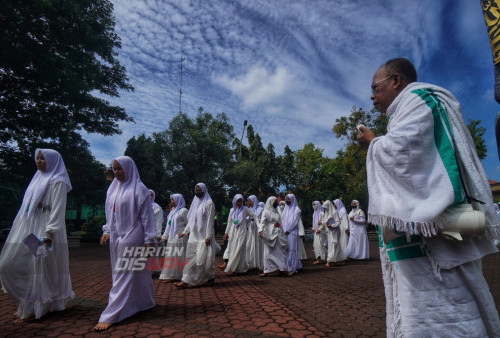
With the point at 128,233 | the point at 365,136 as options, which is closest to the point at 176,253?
the point at 128,233

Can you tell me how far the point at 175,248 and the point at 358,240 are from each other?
23.3ft

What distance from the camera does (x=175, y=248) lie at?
24.1 feet

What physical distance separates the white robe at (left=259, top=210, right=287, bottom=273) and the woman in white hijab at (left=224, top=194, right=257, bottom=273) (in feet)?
2.46

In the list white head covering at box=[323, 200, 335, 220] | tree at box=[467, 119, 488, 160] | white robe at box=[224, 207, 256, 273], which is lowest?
white robe at box=[224, 207, 256, 273]

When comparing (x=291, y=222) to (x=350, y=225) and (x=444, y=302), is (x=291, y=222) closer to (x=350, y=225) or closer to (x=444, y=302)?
(x=350, y=225)

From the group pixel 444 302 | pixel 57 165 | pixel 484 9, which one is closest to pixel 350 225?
pixel 484 9

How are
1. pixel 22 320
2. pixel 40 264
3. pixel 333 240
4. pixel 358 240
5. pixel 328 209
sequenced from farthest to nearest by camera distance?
pixel 358 240 → pixel 328 209 → pixel 333 240 → pixel 40 264 → pixel 22 320

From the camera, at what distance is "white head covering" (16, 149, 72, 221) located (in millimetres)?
4191

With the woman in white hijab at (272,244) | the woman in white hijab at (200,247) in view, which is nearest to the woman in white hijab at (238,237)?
the woman in white hijab at (272,244)

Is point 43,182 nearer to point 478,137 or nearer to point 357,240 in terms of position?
point 357,240

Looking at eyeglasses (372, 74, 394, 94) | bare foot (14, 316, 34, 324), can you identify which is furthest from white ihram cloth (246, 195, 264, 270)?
eyeglasses (372, 74, 394, 94)

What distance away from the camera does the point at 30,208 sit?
4.16m

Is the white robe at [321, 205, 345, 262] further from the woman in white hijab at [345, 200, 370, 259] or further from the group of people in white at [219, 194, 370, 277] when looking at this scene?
the woman in white hijab at [345, 200, 370, 259]

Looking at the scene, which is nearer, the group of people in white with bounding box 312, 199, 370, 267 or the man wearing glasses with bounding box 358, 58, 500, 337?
the man wearing glasses with bounding box 358, 58, 500, 337
